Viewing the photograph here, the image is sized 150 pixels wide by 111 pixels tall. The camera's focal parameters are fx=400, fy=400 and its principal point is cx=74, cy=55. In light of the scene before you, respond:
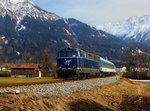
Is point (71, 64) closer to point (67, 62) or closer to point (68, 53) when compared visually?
point (67, 62)

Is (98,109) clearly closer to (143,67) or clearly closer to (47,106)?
(47,106)

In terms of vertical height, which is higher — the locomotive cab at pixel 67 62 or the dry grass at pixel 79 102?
the locomotive cab at pixel 67 62

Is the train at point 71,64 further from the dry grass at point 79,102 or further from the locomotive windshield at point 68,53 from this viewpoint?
the dry grass at point 79,102

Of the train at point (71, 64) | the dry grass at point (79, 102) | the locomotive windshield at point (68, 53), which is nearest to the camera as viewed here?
the dry grass at point (79, 102)

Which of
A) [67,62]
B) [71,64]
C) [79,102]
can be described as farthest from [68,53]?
[79,102]

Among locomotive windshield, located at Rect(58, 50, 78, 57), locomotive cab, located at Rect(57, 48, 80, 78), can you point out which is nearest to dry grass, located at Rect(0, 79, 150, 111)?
locomotive cab, located at Rect(57, 48, 80, 78)

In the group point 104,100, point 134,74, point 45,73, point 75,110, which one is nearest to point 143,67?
point 134,74

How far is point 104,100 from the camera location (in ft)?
127

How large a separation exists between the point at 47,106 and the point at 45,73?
99.9 m

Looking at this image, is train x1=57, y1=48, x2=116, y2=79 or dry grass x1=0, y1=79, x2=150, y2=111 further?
train x1=57, y1=48, x2=116, y2=79

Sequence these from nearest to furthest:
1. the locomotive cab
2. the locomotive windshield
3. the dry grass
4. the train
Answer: the dry grass, the locomotive cab, the train, the locomotive windshield

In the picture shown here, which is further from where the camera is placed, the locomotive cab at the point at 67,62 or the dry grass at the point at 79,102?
the locomotive cab at the point at 67,62

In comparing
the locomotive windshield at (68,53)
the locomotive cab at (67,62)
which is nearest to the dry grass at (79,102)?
the locomotive cab at (67,62)

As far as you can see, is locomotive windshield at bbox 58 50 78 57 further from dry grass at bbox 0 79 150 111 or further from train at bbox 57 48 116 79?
dry grass at bbox 0 79 150 111
